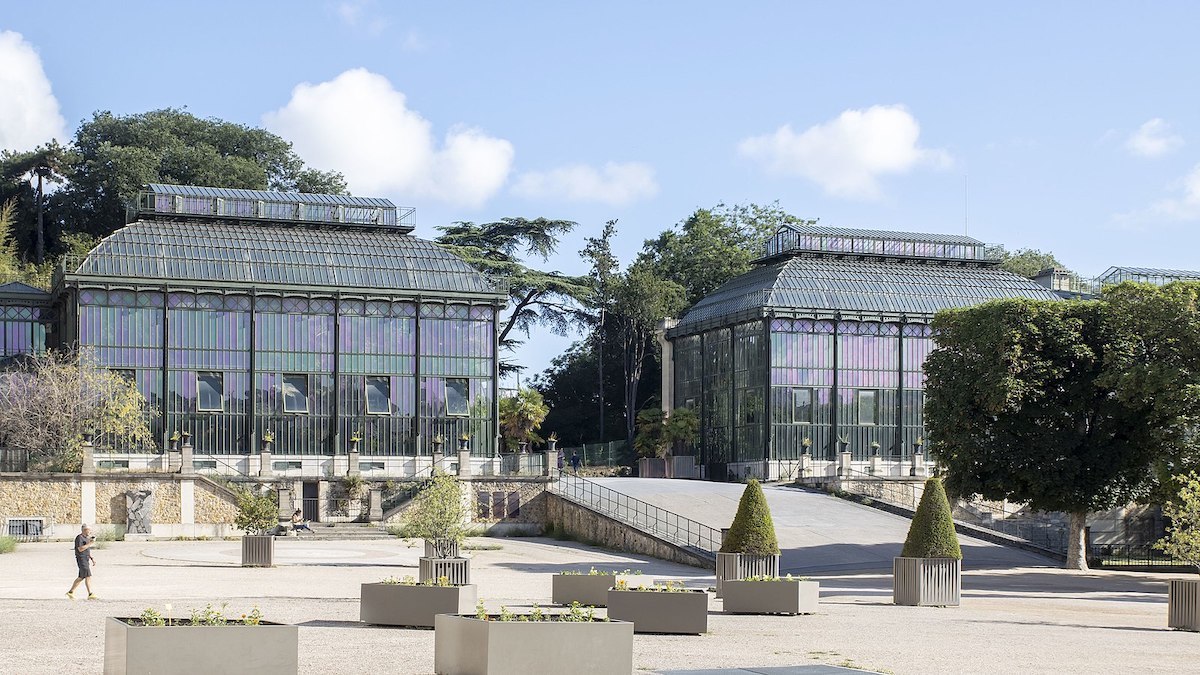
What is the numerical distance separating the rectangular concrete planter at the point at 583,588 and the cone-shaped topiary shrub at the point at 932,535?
7.33 metres

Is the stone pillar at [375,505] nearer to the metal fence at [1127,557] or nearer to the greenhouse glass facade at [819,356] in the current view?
the greenhouse glass facade at [819,356]

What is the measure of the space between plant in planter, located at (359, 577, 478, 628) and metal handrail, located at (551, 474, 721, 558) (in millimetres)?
21561

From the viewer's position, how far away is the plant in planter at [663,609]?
958 inches

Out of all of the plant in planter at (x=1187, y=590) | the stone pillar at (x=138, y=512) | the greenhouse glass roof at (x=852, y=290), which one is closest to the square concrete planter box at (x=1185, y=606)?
the plant in planter at (x=1187, y=590)

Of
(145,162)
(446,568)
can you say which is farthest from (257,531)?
(145,162)

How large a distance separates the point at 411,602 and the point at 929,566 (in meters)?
12.5

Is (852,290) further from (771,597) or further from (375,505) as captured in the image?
(771,597)

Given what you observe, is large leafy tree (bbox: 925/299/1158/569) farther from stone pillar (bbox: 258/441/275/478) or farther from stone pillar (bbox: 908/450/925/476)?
stone pillar (bbox: 258/441/275/478)

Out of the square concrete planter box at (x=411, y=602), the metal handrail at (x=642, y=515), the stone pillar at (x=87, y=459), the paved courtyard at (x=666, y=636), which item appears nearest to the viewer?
the paved courtyard at (x=666, y=636)

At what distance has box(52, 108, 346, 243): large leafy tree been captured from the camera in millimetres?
84438

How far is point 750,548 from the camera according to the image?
34.2 m

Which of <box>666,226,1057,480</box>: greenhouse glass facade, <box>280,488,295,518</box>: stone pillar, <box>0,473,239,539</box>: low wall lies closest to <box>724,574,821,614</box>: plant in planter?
<box>0,473,239,539</box>: low wall

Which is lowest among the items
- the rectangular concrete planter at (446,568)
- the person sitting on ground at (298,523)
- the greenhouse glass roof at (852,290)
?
the person sitting on ground at (298,523)

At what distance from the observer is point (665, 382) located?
7956 centimetres
